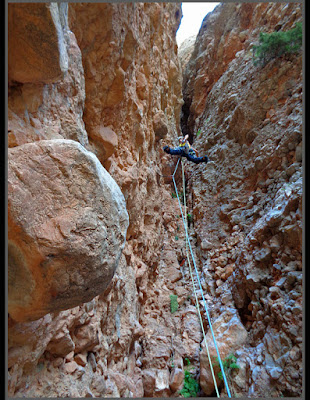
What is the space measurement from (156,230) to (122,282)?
2509mm

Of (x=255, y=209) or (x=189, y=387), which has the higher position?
(x=255, y=209)

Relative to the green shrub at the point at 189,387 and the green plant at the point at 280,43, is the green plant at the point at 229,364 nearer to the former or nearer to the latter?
the green shrub at the point at 189,387

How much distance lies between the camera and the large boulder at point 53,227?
1284 millimetres

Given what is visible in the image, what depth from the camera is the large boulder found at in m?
1.28

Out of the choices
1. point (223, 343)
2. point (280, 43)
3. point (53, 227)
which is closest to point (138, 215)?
point (223, 343)

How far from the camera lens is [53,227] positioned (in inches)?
51.9

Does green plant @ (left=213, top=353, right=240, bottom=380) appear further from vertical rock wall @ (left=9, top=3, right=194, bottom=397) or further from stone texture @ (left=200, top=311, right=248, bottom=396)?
vertical rock wall @ (left=9, top=3, right=194, bottom=397)

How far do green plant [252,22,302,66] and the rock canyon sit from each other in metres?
0.23

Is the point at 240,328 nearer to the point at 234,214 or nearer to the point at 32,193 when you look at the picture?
the point at 234,214

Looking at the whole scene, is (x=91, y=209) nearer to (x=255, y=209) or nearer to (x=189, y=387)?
(x=189, y=387)

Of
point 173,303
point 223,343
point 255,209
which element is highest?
point 255,209

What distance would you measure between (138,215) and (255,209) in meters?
2.71

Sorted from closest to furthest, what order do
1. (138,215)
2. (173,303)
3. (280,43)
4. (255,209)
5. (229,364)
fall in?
(229,364)
(138,215)
(173,303)
(255,209)
(280,43)

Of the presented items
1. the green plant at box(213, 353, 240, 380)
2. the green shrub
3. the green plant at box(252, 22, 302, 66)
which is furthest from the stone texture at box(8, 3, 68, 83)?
the green plant at box(252, 22, 302, 66)
